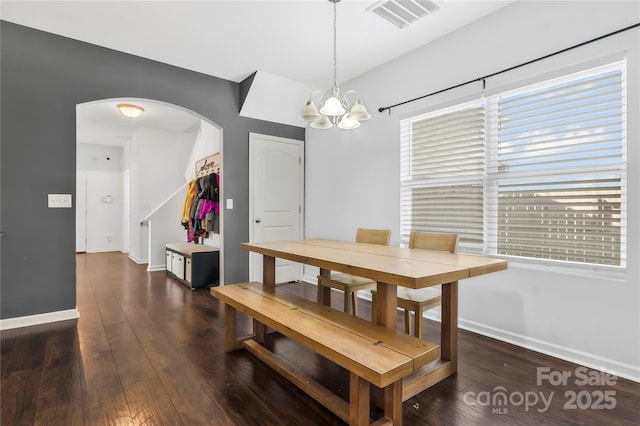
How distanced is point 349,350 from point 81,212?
8952 mm

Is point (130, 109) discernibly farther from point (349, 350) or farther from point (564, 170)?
point (564, 170)

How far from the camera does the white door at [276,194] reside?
4.36 metres

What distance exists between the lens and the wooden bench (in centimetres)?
128

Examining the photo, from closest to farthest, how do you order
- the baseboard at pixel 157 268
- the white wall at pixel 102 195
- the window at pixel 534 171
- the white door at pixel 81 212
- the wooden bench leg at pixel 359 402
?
the wooden bench leg at pixel 359 402 < the window at pixel 534 171 < the baseboard at pixel 157 268 < the white door at pixel 81 212 < the white wall at pixel 102 195

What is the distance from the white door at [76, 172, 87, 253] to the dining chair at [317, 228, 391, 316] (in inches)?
308

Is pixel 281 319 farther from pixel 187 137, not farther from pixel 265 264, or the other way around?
pixel 187 137

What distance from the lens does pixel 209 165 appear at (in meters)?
5.50

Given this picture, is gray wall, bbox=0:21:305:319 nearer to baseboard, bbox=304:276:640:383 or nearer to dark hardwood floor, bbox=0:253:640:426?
dark hardwood floor, bbox=0:253:640:426

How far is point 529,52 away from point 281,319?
271cm

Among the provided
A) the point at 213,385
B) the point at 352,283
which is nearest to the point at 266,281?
the point at 352,283

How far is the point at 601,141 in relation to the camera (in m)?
2.14

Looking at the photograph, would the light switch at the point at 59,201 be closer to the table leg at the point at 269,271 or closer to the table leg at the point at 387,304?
the table leg at the point at 269,271

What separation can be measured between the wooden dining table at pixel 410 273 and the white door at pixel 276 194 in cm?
204

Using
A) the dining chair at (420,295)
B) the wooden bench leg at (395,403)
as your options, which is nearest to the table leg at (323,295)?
the dining chair at (420,295)
